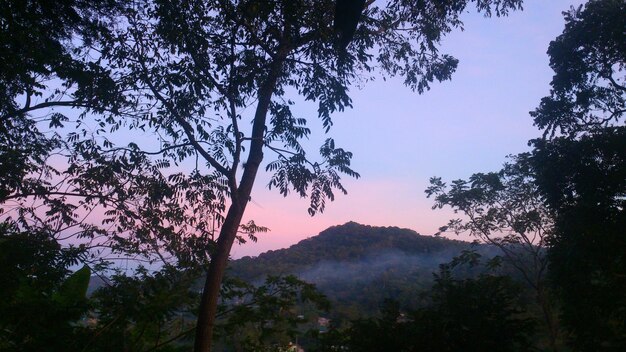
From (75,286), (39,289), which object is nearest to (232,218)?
(75,286)

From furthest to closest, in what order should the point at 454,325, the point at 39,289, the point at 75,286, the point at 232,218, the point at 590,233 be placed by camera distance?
the point at 590,233, the point at 232,218, the point at 75,286, the point at 39,289, the point at 454,325

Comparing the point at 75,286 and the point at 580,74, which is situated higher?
the point at 580,74

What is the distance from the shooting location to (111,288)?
5.02m

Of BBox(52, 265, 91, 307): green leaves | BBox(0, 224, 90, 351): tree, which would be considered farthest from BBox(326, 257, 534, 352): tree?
BBox(52, 265, 91, 307): green leaves

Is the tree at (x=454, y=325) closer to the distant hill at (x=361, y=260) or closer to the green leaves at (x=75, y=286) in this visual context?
the green leaves at (x=75, y=286)

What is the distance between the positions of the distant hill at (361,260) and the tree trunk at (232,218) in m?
20.6

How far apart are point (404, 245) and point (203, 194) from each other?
1872 inches

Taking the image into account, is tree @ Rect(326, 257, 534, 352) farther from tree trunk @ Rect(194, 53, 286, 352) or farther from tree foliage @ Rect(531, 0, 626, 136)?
tree foliage @ Rect(531, 0, 626, 136)

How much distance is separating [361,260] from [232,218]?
42.0 m

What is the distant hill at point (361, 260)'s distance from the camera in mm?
31088

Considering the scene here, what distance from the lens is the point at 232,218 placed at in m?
5.62

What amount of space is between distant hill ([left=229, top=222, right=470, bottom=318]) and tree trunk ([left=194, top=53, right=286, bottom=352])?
20567mm

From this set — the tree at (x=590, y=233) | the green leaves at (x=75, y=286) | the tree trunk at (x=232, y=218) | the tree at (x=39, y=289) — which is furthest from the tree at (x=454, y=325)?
the tree at (x=590, y=233)

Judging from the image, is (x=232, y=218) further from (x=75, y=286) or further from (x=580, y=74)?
(x=580, y=74)
